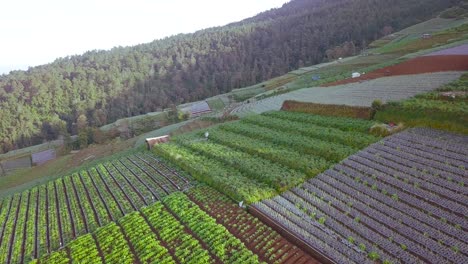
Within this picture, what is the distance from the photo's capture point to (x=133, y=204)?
22.0 meters

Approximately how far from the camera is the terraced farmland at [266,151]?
2066 cm

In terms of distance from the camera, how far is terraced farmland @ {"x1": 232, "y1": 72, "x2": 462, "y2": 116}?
29.0m

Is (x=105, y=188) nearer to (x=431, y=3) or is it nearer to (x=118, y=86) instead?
(x=118, y=86)

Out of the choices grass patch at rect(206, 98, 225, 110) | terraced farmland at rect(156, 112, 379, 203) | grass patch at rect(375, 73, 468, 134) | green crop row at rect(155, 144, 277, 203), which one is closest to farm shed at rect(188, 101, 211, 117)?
grass patch at rect(206, 98, 225, 110)

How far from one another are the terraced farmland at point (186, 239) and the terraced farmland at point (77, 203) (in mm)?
1881

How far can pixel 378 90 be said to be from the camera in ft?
106

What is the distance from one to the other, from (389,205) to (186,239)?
1036cm

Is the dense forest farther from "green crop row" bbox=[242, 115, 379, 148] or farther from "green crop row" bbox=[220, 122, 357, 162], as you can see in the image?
"green crop row" bbox=[242, 115, 379, 148]

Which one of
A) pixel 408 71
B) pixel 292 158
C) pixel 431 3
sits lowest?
pixel 292 158

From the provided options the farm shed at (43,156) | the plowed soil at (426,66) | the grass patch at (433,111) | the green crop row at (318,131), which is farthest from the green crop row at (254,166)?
the farm shed at (43,156)

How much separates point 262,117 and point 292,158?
1246cm

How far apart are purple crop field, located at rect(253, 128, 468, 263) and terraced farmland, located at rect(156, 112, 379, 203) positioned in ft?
3.83

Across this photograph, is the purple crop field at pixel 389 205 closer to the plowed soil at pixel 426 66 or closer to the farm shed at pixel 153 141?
the plowed soil at pixel 426 66

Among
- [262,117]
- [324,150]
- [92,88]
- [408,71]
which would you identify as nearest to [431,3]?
[408,71]
